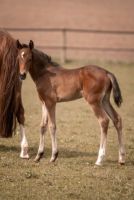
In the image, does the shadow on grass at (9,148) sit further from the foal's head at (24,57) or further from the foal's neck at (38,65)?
the foal's head at (24,57)

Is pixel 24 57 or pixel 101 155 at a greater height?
pixel 24 57

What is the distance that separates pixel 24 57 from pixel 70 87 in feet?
2.64

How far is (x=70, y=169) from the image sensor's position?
29.0ft

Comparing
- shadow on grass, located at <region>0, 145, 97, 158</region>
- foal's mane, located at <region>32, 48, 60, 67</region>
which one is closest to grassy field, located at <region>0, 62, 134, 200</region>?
shadow on grass, located at <region>0, 145, 97, 158</region>

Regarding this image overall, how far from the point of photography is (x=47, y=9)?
34750 millimetres

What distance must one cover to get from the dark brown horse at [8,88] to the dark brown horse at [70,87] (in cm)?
30

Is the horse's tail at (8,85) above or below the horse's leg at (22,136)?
above

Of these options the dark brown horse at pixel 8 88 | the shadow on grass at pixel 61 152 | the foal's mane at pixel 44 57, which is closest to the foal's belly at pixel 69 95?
the foal's mane at pixel 44 57

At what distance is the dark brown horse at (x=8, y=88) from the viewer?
31.8ft

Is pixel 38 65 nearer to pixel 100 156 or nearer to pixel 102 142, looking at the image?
pixel 102 142

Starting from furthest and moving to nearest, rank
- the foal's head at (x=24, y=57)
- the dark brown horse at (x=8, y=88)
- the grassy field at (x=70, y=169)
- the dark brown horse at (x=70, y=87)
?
the dark brown horse at (x=8, y=88)
the dark brown horse at (x=70, y=87)
the foal's head at (x=24, y=57)
the grassy field at (x=70, y=169)

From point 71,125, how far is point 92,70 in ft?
13.4

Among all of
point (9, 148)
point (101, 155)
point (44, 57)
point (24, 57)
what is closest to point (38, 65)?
point (44, 57)

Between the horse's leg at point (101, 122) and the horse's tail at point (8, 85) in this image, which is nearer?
the horse's leg at point (101, 122)
